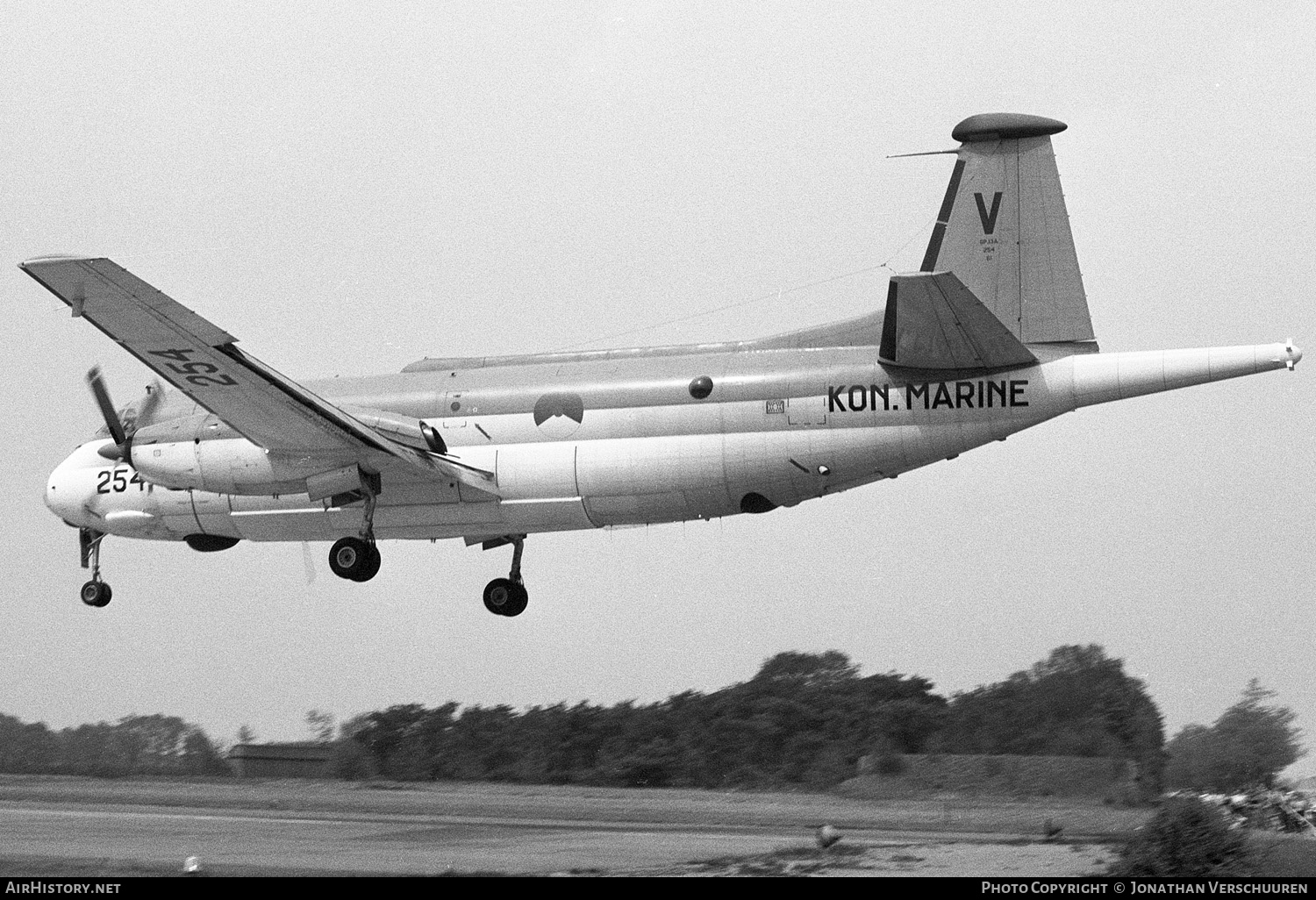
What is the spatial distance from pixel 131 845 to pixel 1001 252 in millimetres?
16534

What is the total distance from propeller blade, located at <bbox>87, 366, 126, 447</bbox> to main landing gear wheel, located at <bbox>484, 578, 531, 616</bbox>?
7657 mm

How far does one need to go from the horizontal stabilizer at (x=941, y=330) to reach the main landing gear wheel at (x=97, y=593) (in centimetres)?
1684

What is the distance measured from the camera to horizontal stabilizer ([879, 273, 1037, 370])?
87.0 ft

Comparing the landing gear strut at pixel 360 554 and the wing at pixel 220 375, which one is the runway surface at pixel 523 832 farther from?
the wing at pixel 220 375

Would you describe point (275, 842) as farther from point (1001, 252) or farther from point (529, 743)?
point (1001, 252)

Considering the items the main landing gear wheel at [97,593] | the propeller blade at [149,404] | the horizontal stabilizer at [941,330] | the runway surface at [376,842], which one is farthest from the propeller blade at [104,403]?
the horizontal stabilizer at [941,330]

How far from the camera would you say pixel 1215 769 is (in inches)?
1029

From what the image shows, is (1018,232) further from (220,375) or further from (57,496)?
(57,496)

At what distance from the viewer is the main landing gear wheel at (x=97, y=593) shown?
35281 millimetres

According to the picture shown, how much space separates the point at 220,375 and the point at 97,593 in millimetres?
8407

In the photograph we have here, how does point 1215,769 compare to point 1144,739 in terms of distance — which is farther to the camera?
point 1144,739
